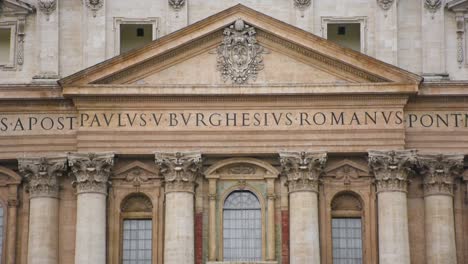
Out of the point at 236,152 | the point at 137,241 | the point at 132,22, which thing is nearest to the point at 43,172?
the point at 137,241

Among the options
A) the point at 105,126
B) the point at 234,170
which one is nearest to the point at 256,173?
the point at 234,170

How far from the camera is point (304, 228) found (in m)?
51.7

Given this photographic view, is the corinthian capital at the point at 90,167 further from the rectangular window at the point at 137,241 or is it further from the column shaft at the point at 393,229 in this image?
the column shaft at the point at 393,229

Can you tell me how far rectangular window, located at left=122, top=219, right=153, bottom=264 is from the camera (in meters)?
52.9

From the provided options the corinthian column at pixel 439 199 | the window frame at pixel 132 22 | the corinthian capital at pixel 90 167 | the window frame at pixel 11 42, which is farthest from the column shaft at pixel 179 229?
the corinthian column at pixel 439 199

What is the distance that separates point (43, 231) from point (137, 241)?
3.40 metres

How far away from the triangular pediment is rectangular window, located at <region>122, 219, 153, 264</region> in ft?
15.6

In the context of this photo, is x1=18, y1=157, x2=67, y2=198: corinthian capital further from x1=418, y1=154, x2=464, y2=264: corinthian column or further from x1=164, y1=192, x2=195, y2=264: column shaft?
x1=418, y1=154, x2=464, y2=264: corinthian column

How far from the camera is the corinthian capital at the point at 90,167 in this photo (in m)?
52.2

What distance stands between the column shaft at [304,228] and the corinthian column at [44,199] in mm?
8344

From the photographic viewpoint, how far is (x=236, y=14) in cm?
5294

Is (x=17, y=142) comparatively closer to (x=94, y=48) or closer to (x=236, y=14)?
(x=94, y=48)

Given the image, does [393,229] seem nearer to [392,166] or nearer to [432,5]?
[392,166]

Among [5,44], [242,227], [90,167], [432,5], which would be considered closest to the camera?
[90,167]
